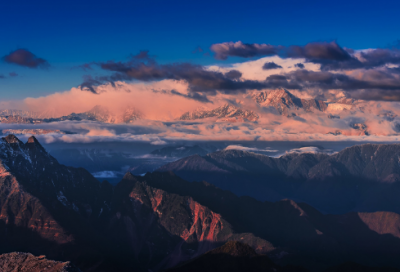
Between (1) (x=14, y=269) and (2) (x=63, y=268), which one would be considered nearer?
(2) (x=63, y=268)

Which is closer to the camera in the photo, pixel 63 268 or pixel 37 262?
pixel 63 268

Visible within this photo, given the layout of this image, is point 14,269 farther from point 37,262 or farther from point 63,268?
point 63,268

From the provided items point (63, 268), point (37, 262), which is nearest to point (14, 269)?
point (37, 262)
